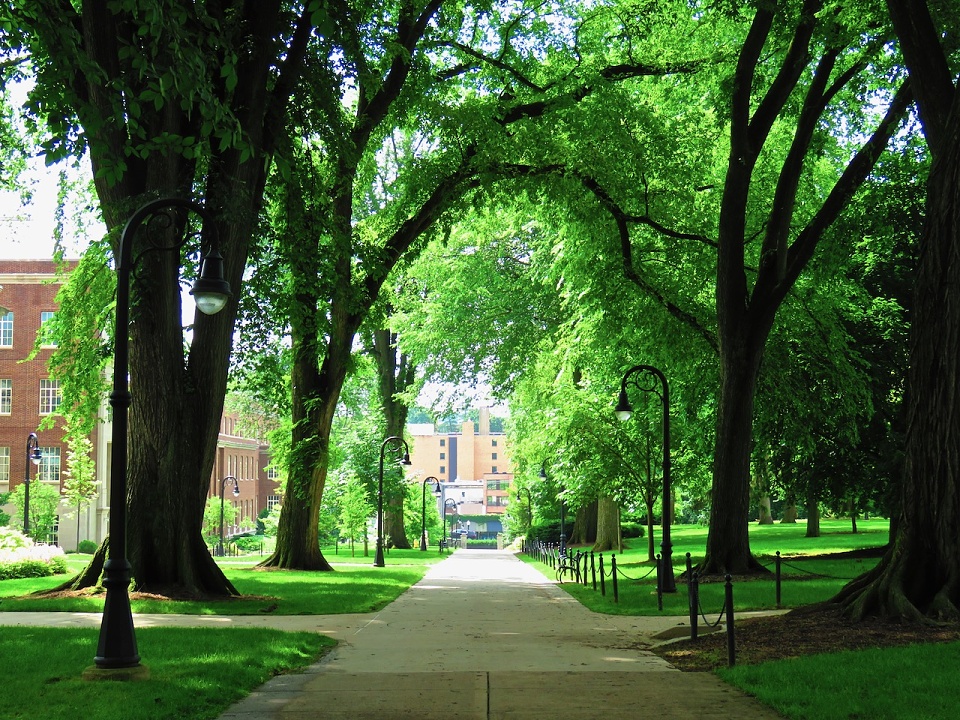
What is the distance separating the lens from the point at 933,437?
12.5 m

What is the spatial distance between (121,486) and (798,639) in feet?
24.2

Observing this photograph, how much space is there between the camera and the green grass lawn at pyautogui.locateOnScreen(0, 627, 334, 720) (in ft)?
26.6

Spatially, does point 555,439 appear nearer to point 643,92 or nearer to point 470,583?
point 470,583

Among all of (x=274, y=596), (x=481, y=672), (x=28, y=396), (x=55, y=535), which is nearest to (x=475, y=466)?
(x=28, y=396)

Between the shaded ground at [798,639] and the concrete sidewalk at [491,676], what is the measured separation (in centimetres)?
45

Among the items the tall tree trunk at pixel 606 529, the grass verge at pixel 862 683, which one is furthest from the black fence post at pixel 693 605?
the tall tree trunk at pixel 606 529

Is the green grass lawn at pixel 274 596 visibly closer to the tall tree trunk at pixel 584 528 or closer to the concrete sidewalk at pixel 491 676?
the concrete sidewalk at pixel 491 676

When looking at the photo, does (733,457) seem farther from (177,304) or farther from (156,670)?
(156,670)

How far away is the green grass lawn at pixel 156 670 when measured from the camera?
810cm

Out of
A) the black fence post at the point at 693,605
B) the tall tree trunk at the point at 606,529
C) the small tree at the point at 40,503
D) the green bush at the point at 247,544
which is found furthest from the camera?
the green bush at the point at 247,544

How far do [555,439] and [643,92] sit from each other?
389 inches

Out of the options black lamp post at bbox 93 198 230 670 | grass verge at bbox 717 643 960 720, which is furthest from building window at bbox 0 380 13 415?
grass verge at bbox 717 643 960 720

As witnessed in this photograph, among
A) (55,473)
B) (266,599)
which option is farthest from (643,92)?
(55,473)

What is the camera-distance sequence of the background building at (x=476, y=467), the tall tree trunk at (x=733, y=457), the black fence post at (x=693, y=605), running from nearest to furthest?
the black fence post at (x=693, y=605) < the tall tree trunk at (x=733, y=457) < the background building at (x=476, y=467)
